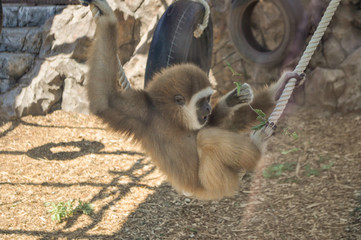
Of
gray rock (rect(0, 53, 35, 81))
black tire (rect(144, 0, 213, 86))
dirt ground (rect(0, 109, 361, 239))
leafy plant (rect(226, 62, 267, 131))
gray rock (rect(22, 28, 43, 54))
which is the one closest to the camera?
leafy plant (rect(226, 62, 267, 131))

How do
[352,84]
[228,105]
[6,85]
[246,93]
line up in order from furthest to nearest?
[6,85]
[352,84]
[228,105]
[246,93]

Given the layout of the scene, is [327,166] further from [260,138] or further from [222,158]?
[222,158]

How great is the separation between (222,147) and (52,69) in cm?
589

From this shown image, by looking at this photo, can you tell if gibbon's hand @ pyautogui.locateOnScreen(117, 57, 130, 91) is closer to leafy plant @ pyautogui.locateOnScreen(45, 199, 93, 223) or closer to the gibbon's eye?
the gibbon's eye

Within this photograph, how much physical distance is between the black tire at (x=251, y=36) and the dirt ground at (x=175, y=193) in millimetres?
1200

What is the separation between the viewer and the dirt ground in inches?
150

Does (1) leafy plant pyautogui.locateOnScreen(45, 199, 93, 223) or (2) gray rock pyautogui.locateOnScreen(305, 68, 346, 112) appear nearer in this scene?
(1) leafy plant pyautogui.locateOnScreen(45, 199, 93, 223)

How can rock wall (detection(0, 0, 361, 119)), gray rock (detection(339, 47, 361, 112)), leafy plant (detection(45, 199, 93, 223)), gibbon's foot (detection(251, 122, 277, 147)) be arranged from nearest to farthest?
gibbon's foot (detection(251, 122, 277, 147)), leafy plant (detection(45, 199, 93, 223)), gray rock (detection(339, 47, 361, 112)), rock wall (detection(0, 0, 361, 119))

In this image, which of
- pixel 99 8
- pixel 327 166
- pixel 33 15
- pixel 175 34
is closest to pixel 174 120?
pixel 99 8

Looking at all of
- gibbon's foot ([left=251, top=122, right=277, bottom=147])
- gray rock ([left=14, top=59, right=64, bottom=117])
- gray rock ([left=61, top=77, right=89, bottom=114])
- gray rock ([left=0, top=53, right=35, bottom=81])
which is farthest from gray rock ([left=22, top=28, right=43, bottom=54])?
gibbon's foot ([left=251, top=122, right=277, bottom=147])

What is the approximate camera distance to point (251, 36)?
629 cm

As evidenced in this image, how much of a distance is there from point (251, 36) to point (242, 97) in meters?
3.70

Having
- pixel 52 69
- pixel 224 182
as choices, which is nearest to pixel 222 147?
pixel 224 182

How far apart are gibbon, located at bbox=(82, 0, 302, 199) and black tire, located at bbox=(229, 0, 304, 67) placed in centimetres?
313
